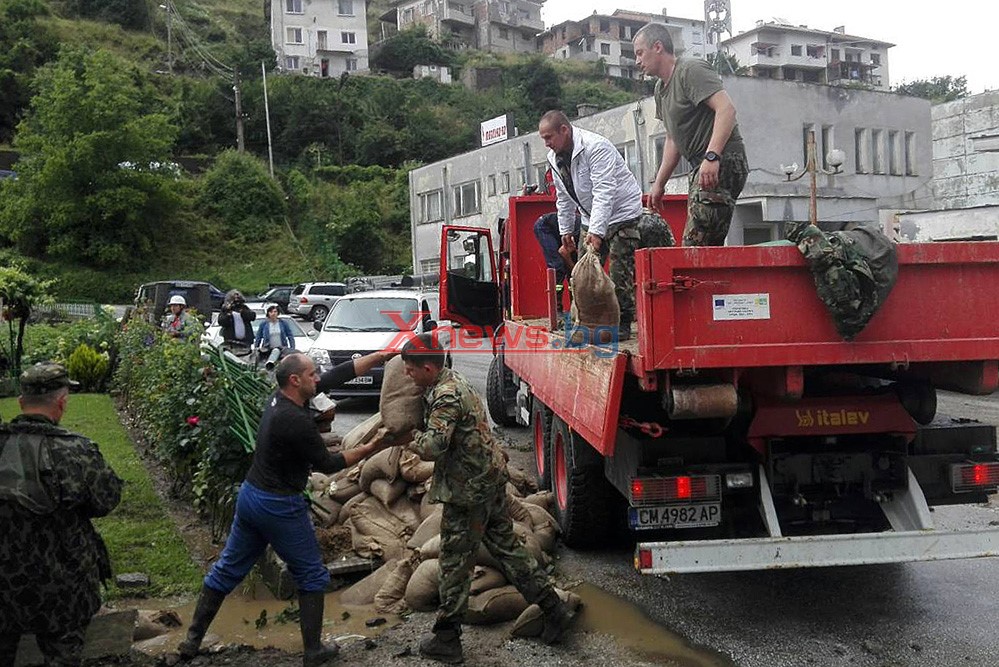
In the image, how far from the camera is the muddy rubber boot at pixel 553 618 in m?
4.86

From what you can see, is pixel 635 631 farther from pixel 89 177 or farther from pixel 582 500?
→ pixel 89 177

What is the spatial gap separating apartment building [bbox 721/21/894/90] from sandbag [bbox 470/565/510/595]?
85.0 m

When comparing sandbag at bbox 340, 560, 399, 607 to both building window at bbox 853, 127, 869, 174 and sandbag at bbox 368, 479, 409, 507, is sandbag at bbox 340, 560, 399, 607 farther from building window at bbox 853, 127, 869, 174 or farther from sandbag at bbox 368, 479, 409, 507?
building window at bbox 853, 127, 869, 174

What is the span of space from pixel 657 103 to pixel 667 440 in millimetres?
2666

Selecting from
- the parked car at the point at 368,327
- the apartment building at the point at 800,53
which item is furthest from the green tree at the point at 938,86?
the parked car at the point at 368,327

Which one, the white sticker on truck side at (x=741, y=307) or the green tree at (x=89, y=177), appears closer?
the white sticker on truck side at (x=741, y=307)

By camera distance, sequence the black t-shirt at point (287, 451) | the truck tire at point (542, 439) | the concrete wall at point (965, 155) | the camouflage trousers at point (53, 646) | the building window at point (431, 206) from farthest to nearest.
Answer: the building window at point (431, 206)
the concrete wall at point (965, 155)
the truck tire at point (542, 439)
the black t-shirt at point (287, 451)
the camouflage trousers at point (53, 646)

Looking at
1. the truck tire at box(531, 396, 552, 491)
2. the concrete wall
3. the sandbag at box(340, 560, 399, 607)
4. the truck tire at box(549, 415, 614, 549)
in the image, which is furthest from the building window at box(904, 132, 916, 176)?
the sandbag at box(340, 560, 399, 607)

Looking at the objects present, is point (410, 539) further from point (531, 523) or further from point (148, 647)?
→ point (148, 647)

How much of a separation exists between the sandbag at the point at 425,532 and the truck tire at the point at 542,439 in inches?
51.6

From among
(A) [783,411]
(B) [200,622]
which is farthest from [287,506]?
(A) [783,411]

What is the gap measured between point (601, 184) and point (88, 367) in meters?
11.3

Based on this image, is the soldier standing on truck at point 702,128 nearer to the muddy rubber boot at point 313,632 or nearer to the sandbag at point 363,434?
the sandbag at point 363,434

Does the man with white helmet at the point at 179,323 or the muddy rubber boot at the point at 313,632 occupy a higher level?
the man with white helmet at the point at 179,323
